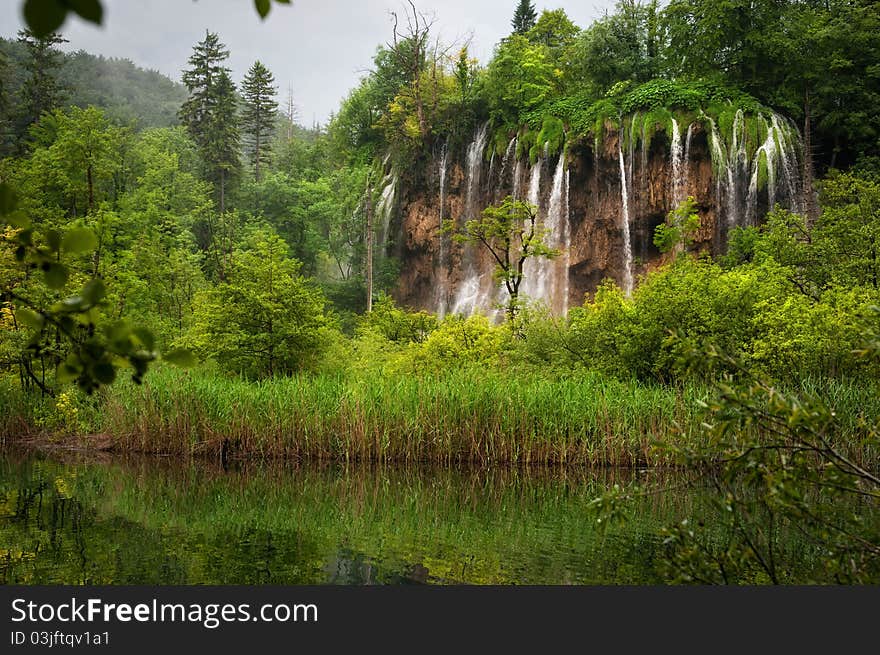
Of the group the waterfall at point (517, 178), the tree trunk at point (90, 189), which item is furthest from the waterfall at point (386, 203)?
the tree trunk at point (90, 189)

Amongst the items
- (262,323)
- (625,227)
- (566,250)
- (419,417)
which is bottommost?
(419,417)

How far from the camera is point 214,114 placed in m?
42.3

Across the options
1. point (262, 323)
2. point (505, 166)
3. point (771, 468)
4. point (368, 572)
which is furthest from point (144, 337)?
point (505, 166)

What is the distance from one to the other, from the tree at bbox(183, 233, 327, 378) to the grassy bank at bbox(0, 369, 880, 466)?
2.69 meters

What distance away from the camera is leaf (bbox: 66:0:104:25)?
1082 millimetres

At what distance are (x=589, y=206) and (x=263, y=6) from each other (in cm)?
2844

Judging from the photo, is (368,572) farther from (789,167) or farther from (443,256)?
(443,256)

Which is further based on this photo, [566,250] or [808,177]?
[566,250]

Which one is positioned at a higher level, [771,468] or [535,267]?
[535,267]

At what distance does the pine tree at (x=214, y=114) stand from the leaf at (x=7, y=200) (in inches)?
1586

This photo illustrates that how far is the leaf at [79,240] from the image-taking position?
1.36 meters

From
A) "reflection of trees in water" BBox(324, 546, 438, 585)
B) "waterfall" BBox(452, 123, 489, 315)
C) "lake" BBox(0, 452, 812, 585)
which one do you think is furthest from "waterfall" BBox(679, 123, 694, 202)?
"reflection of trees in water" BBox(324, 546, 438, 585)

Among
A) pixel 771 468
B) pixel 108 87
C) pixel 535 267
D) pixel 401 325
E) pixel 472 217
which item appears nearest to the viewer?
pixel 771 468

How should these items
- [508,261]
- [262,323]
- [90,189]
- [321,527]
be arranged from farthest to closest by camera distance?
[90,189] < [508,261] < [262,323] < [321,527]
